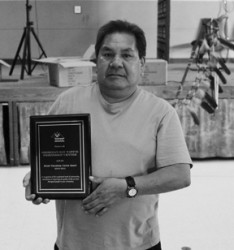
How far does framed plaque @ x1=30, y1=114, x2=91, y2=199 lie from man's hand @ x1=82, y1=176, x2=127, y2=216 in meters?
0.03

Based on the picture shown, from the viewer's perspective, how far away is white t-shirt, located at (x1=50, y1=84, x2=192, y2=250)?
50.0 inches

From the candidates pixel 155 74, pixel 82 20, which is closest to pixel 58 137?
pixel 155 74

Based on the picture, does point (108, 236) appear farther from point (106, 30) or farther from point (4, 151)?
point (4, 151)

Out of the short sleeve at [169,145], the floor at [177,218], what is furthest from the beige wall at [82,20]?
the short sleeve at [169,145]

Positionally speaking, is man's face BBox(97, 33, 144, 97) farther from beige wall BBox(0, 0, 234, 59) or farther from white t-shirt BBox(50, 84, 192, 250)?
beige wall BBox(0, 0, 234, 59)

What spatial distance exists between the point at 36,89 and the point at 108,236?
9.12 feet

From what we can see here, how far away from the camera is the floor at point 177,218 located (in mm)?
2639

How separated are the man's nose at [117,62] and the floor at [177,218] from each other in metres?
1.52

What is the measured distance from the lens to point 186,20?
7828mm

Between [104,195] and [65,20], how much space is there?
698 cm

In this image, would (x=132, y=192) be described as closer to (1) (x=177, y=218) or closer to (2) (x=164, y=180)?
(2) (x=164, y=180)

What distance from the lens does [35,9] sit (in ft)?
25.5

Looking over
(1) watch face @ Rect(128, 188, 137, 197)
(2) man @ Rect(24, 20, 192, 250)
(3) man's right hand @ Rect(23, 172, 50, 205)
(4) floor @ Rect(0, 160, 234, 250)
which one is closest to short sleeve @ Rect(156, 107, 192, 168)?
(2) man @ Rect(24, 20, 192, 250)

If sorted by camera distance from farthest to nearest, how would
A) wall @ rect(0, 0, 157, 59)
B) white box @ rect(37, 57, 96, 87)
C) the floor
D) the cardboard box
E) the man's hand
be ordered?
wall @ rect(0, 0, 157, 59) → the cardboard box → white box @ rect(37, 57, 96, 87) → the floor → the man's hand
